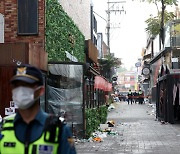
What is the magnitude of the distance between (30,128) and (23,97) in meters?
0.25

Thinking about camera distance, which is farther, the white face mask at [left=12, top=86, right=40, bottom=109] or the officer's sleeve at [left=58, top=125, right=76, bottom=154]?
the officer's sleeve at [left=58, top=125, right=76, bottom=154]

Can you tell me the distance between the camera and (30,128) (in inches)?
128

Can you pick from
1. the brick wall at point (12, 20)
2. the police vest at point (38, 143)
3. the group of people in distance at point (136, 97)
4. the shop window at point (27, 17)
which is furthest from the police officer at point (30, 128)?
the group of people in distance at point (136, 97)

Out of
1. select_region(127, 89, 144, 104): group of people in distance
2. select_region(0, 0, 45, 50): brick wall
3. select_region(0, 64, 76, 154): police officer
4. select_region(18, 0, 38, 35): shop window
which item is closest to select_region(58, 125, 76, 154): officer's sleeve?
select_region(0, 64, 76, 154): police officer

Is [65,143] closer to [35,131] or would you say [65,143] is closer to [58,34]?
[35,131]

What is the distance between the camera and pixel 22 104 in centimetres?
316

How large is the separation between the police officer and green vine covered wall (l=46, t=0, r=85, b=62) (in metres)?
12.0

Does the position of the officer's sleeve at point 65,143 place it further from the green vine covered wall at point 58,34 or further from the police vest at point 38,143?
the green vine covered wall at point 58,34

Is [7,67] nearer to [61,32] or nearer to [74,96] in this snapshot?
[74,96]

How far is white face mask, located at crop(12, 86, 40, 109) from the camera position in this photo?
10.3 ft

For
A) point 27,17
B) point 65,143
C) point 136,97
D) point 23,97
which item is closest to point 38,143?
point 65,143

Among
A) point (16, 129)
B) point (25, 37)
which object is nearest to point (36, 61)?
point (25, 37)

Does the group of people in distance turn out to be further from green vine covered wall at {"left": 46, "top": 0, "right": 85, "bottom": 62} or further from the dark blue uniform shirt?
the dark blue uniform shirt

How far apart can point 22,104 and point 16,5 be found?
1224 cm
